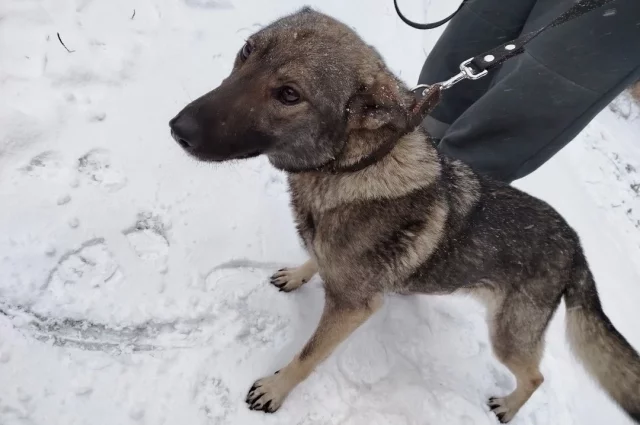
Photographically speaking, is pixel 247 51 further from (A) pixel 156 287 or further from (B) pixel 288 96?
(A) pixel 156 287

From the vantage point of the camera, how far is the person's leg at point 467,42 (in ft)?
9.45

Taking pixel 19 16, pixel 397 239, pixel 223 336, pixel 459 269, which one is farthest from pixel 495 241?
pixel 19 16

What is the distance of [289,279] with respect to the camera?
2.71 metres

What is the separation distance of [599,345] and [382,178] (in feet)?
4.54

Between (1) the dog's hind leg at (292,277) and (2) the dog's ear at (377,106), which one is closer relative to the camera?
(2) the dog's ear at (377,106)

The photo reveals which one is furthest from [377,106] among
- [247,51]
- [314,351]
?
[314,351]

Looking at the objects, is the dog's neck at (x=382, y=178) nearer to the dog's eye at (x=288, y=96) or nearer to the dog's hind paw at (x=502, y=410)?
the dog's eye at (x=288, y=96)

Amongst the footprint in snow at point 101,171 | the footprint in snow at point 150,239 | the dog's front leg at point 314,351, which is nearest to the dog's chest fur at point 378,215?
the dog's front leg at point 314,351

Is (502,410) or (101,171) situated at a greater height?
(101,171)

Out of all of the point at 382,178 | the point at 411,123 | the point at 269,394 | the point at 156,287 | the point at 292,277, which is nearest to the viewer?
the point at 411,123

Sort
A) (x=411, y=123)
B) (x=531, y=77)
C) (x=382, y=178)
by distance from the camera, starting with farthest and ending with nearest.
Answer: (x=531, y=77)
(x=382, y=178)
(x=411, y=123)

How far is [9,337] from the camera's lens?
2.14m

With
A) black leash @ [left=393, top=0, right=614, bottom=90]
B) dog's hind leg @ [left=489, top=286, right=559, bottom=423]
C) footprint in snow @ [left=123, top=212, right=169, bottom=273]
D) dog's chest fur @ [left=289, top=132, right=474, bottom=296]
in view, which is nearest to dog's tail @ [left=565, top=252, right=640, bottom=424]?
dog's hind leg @ [left=489, top=286, right=559, bottom=423]

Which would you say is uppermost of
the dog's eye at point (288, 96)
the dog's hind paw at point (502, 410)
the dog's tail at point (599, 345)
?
Answer: the dog's eye at point (288, 96)
